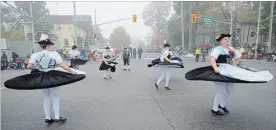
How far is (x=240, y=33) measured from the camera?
44500mm

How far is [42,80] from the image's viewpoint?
4.41m

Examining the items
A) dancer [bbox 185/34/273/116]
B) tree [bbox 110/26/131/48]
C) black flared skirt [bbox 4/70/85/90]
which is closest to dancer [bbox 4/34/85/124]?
black flared skirt [bbox 4/70/85/90]

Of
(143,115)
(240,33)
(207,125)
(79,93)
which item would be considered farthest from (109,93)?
(240,33)

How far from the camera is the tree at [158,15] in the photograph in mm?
68125

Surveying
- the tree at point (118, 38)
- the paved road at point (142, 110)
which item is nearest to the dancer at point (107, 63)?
the paved road at point (142, 110)

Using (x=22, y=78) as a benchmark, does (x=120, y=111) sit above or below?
below

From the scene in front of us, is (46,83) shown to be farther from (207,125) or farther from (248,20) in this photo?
(248,20)

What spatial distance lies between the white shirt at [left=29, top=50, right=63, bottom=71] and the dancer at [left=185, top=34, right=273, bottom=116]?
3.09 m

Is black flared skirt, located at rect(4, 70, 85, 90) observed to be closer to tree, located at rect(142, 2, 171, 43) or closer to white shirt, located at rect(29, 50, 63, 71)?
white shirt, located at rect(29, 50, 63, 71)

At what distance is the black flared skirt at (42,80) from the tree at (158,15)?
64.1 meters

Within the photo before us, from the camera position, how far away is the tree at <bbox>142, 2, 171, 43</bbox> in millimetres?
68125

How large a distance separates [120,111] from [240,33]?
44.8m

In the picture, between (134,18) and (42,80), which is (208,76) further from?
(134,18)

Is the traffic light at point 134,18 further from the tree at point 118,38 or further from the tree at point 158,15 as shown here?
the tree at point 118,38
